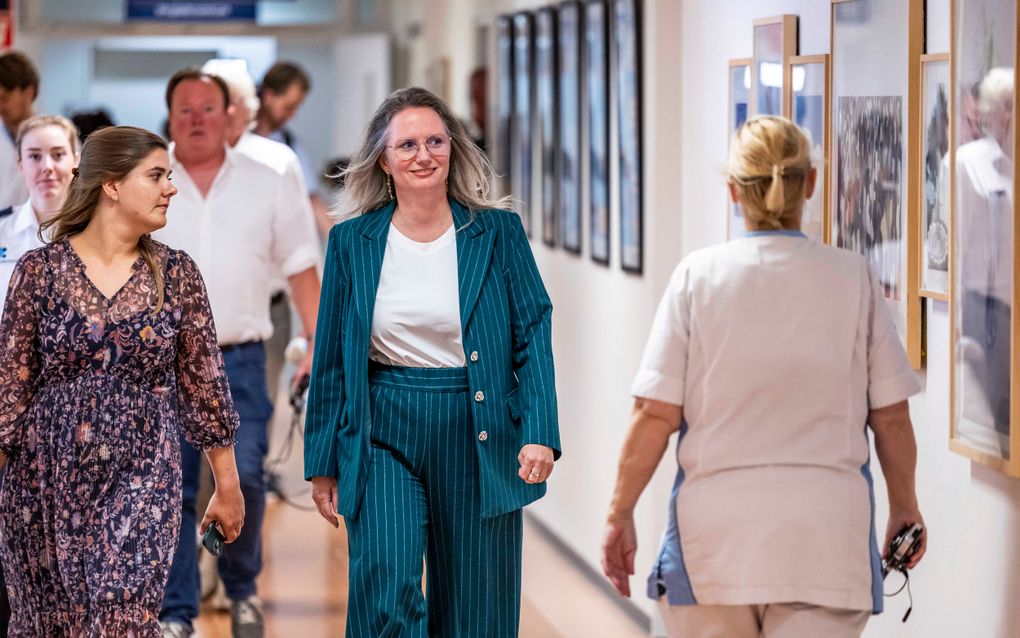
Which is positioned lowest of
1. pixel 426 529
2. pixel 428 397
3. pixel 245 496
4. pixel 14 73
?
pixel 245 496

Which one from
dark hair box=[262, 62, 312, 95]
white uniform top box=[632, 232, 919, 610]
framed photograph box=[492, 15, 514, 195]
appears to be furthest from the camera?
framed photograph box=[492, 15, 514, 195]

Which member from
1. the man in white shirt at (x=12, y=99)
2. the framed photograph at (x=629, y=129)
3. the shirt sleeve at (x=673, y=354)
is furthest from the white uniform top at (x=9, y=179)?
the shirt sleeve at (x=673, y=354)

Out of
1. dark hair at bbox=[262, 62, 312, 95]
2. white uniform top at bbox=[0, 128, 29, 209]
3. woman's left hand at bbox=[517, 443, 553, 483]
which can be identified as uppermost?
dark hair at bbox=[262, 62, 312, 95]

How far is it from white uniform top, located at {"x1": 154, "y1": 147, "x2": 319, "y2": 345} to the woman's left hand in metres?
1.81

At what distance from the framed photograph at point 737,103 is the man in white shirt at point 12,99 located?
2612 millimetres

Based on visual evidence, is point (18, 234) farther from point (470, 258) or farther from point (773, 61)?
point (773, 61)

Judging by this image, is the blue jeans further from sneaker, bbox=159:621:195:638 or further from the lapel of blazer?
the lapel of blazer

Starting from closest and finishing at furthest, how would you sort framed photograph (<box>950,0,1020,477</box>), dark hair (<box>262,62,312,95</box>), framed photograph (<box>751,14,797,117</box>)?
framed photograph (<box>950,0,1020,477</box>) → framed photograph (<box>751,14,797,117</box>) → dark hair (<box>262,62,312,95</box>)

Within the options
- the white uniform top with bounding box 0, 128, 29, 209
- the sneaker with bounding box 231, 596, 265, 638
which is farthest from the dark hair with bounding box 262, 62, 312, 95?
the sneaker with bounding box 231, 596, 265, 638

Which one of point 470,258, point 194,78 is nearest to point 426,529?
point 470,258

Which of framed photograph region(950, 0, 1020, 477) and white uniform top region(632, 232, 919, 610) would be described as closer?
white uniform top region(632, 232, 919, 610)

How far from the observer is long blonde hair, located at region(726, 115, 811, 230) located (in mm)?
2998

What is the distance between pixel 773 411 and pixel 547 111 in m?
4.65

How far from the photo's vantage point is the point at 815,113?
165 inches
